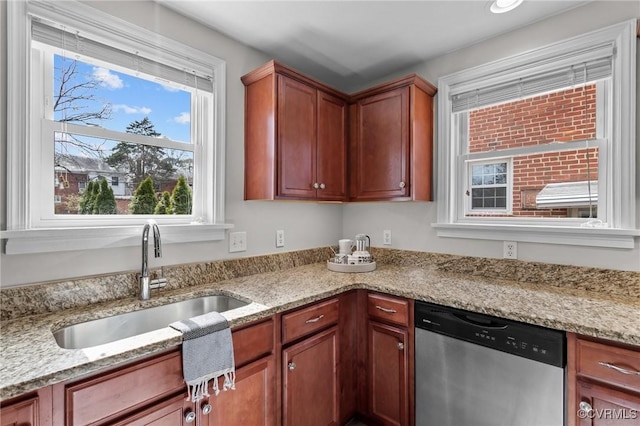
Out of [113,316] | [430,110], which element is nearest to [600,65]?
[430,110]

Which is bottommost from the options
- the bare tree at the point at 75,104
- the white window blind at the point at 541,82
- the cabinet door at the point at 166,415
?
the cabinet door at the point at 166,415

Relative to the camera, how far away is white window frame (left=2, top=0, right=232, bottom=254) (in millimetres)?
1296

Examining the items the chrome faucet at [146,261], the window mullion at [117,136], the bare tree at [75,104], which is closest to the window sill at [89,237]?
the chrome faucet at [146,261]

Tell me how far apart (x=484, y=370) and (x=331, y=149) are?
1597mm

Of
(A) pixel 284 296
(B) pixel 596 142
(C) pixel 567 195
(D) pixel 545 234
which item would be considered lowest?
(A) pixel 284 296

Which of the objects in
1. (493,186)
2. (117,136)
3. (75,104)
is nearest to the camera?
(75,104)

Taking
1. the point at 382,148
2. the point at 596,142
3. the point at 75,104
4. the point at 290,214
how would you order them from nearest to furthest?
the point at 75,104, the point at 596,142, the point at 382,148, the point at 290,214

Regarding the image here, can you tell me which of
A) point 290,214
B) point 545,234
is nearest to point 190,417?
point 290,214

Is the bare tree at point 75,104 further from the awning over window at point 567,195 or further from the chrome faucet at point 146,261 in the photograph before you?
the awning over window at point 567,195

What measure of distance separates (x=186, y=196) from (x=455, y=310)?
1.61 meters

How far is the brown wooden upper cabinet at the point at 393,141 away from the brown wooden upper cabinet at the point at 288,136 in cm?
20

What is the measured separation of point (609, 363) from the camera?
3.83 ft

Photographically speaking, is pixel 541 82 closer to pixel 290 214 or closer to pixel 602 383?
pixel 602 383

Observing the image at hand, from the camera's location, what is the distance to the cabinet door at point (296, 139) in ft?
6.41
